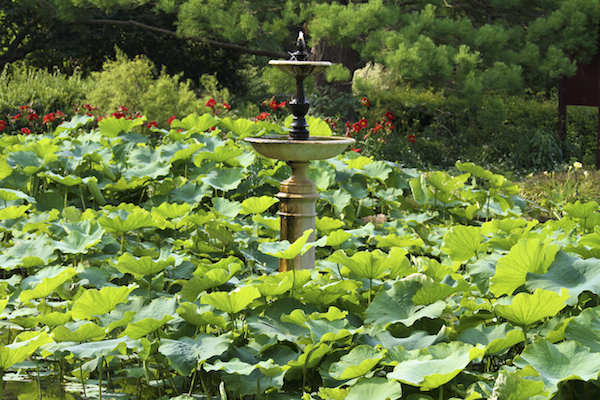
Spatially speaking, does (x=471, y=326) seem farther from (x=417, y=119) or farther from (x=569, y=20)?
(x=417, y=119)

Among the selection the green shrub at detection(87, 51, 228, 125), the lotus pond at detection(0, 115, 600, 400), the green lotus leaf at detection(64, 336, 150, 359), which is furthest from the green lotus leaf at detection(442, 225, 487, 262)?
the green shrub at detection(87, 51, 228, 125)

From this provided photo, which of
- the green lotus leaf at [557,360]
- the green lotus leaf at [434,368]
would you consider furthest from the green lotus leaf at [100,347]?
the green lotus leaf at [557,360]

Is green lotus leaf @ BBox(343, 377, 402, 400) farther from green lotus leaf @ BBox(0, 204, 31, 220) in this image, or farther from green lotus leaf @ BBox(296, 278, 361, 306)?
green lotus leaf @ BBox(0, 204, 31, 220)

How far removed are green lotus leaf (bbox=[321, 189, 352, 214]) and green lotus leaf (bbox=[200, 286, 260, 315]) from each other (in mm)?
1788

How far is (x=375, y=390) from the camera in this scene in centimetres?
154

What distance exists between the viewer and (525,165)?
322 inches

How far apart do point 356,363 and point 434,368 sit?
10.3 inches

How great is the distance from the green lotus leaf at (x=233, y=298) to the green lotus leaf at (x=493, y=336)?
0.64 m

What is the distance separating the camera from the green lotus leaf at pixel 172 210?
116 inches

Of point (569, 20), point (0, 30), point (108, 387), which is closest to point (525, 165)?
point (569, 20)

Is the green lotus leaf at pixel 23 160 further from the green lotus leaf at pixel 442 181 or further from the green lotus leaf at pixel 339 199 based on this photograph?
the green lotus leaf at pixel 442 181

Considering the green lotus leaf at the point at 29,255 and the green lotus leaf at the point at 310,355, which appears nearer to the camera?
the green lotus leaf at the point at 310,355

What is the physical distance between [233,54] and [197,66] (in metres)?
0.79

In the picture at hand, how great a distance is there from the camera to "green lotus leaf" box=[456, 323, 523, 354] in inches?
66.0
